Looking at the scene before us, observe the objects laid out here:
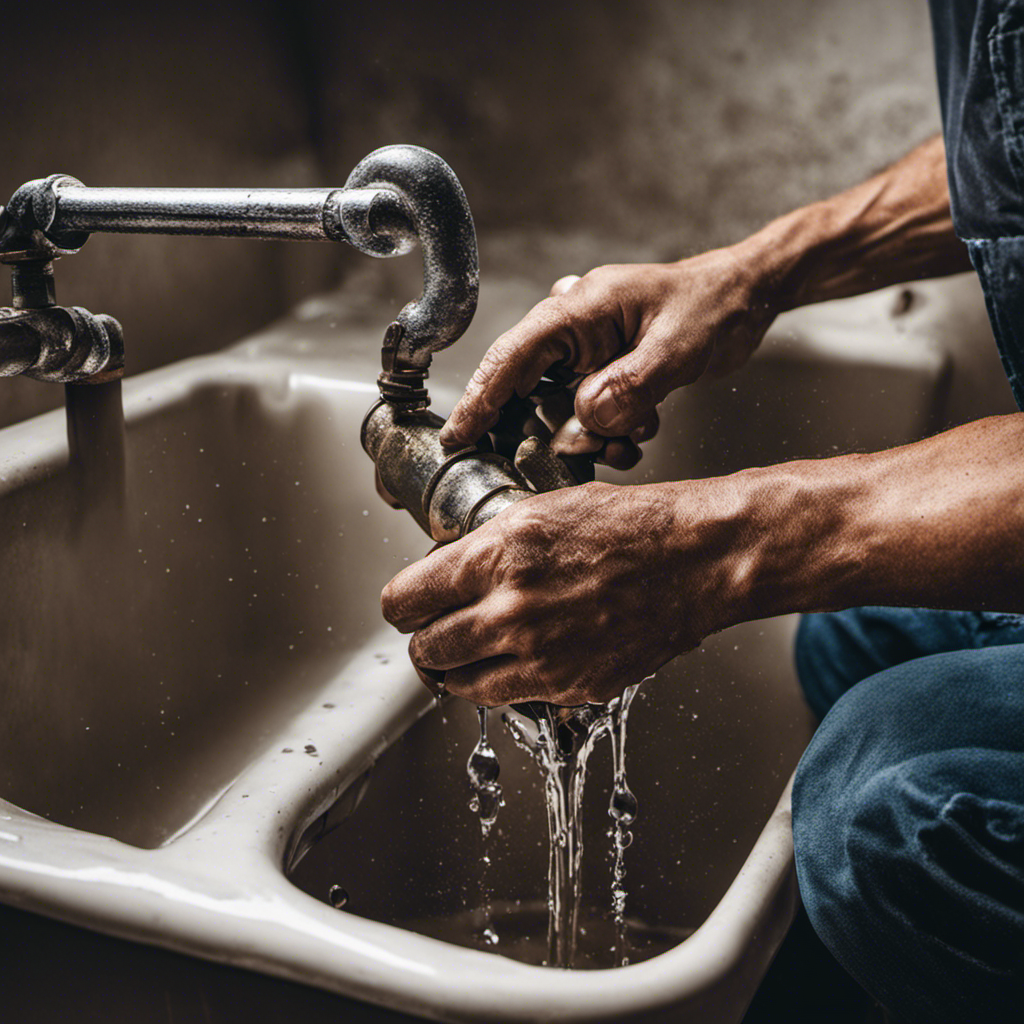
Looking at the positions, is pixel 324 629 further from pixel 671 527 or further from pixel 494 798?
pixel 671 527

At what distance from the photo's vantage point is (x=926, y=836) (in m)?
0.47

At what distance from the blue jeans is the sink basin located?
0.03 metres

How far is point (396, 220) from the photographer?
483 millimetres

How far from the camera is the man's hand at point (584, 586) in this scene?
0.46 meters

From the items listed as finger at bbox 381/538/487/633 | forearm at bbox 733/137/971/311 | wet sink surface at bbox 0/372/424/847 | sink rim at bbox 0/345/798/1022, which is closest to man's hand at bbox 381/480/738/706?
finger at bbox 381/538/487/633

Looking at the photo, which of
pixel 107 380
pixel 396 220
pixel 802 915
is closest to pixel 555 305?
pixel 396 220

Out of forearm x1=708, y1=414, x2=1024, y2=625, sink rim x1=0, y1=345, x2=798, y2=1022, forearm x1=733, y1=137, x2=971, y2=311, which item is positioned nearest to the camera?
sink rim x1=0, y1=345, x2=798, y2=1022

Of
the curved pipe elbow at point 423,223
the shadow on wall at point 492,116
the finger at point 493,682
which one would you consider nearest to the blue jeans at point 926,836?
the finger at point 493,682

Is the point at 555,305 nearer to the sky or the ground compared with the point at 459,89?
nearer to the ground

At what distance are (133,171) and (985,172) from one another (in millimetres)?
625

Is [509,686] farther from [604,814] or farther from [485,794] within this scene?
[604,814]

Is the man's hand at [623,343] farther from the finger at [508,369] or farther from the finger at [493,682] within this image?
the finger at [493,682]

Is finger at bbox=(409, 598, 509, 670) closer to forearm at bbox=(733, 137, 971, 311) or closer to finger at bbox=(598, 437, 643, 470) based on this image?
finger at bbox=(598, 437, 643, 470)

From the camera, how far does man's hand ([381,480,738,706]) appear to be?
46 centimetres
